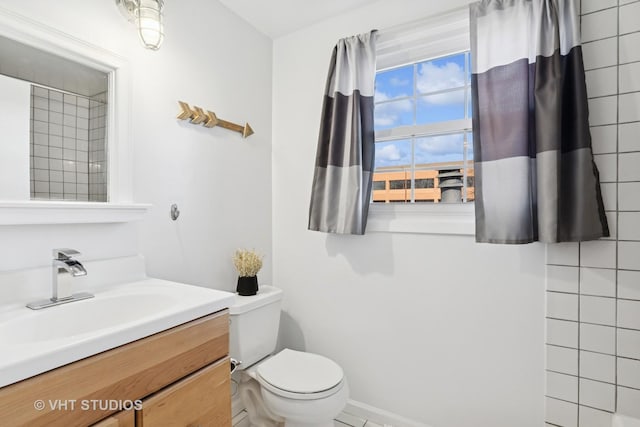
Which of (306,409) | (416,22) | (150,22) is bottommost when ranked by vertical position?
(306,409)

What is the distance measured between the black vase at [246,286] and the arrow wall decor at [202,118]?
84 centimetres

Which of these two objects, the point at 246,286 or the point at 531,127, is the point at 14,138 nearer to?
the point at 246,286

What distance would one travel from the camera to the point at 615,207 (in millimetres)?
1286

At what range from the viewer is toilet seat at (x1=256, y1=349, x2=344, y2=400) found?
1.38 metres

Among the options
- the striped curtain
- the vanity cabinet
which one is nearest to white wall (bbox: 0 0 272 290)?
the striped curtain

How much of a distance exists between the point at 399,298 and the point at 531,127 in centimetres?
102

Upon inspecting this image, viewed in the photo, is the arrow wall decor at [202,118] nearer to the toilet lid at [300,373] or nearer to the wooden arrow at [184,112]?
the wooden arrow at [184,112]

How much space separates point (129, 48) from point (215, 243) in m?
0.98

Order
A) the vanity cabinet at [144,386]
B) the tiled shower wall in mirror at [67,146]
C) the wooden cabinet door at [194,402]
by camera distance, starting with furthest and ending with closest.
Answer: the tiled shower wall in mirror at [67,146]
the wooden cabinet door at [194,402]
the vanity cabinet at [144,386]

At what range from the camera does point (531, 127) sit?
1.39m

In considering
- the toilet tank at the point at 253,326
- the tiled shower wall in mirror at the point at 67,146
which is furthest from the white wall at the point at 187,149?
the toilet tank at the point at 253,326

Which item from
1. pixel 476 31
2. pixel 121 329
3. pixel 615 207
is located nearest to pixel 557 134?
pixel 615 207

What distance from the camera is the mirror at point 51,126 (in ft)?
3.44

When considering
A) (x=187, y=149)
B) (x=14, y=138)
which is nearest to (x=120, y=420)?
(x=14, y=138)
